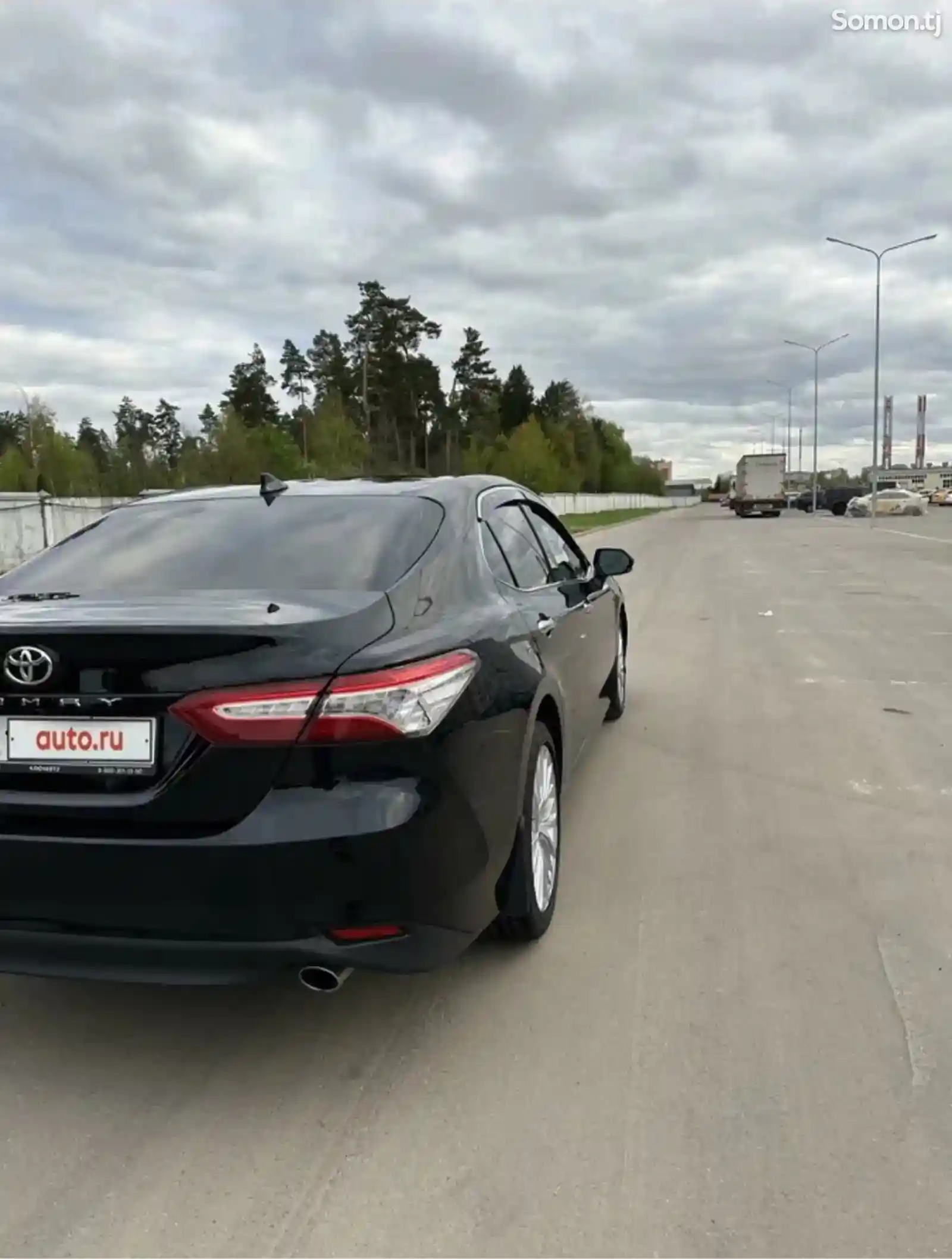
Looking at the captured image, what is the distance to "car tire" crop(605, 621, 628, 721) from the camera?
637 centimetres

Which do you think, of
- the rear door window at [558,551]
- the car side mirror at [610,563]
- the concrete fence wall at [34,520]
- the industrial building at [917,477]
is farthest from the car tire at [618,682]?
the industrial building at [917,477]

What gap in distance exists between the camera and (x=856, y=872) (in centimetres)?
417

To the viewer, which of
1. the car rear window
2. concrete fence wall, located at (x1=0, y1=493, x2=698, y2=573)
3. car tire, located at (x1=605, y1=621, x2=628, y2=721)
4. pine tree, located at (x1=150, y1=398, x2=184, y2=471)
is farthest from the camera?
pine tree, located at (x1=150, y1=398, x2=184, y2=471)

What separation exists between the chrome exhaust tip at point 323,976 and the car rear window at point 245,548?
105cm

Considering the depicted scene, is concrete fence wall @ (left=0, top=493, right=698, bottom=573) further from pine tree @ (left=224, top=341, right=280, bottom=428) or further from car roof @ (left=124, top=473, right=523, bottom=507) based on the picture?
pine tree @ (left=224, top=341, right=280, bottom=428)

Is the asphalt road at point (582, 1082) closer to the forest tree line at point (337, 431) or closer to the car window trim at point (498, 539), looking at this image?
the car window trim at point (498, 539)

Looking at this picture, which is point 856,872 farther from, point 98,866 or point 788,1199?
point 98,866

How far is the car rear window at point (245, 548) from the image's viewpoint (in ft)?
10.3

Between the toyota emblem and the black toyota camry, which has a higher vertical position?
the toyota emblem

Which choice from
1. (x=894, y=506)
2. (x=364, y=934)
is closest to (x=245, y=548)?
(x=364, y=934)

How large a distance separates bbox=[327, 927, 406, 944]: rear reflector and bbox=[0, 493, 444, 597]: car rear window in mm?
955

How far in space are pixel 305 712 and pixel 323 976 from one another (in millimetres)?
690

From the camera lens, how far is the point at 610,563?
572 centimetres

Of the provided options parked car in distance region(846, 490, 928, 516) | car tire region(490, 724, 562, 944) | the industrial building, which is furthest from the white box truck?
the industrial building
